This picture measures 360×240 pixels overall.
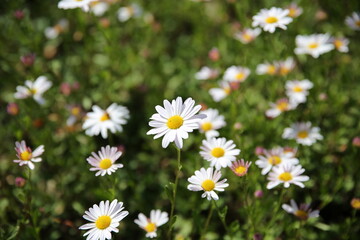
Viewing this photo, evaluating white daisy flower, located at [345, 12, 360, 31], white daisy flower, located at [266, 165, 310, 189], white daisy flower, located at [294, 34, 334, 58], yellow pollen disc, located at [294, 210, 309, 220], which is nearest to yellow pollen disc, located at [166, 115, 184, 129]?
white daisy flower, located at [266, 165, 310, 189]

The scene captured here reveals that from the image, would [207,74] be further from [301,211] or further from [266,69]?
[301,211]

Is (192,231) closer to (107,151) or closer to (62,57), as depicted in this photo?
(107,151)

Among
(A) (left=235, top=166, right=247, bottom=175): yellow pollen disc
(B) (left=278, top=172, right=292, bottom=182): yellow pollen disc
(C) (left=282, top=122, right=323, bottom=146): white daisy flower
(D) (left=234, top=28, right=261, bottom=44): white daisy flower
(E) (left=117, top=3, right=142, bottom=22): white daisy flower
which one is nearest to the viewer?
(A) (left=235, top=166, right=247, bottom=175): yellow pollen disc

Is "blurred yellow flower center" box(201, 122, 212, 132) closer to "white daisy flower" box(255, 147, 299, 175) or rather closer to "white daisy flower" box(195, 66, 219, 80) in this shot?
"white daisy flower" box(255, 147, 299, 175)

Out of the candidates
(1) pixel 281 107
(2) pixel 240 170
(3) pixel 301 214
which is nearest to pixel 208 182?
(2) pixel 240 170

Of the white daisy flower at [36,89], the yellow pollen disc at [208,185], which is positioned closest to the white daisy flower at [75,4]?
the white daisy flower at [36,89]

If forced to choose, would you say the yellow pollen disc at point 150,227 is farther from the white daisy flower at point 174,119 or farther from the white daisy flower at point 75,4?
the white daisy flower at point 75,4
